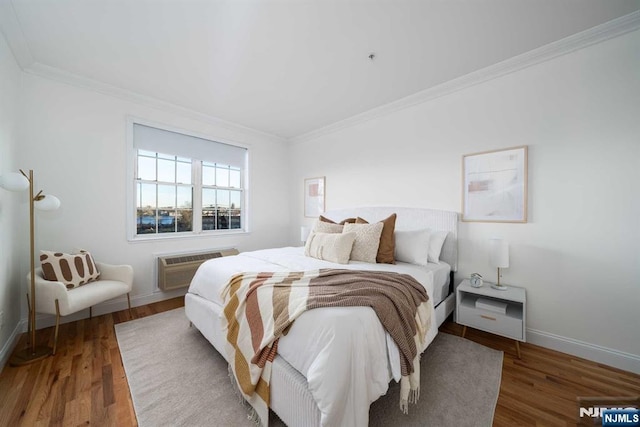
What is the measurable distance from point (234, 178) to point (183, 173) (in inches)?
32.7

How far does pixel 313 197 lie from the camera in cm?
443

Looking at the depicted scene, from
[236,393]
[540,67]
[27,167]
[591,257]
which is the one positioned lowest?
[236,393]

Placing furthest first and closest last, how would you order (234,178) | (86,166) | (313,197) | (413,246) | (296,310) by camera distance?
(313,197) → (234,178) → (86,166) → (413,246) → (296,310)

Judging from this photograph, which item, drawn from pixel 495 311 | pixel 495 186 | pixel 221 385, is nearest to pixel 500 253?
pixel 495 311

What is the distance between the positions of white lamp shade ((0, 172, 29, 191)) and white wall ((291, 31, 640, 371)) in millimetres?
3873

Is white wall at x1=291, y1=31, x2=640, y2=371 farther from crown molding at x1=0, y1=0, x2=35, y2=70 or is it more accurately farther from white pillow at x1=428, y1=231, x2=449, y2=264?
crown molding at x1=0, y1=0, x2=35, y2=70

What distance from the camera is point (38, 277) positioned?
223 cm

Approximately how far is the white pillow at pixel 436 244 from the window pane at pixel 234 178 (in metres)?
3.30

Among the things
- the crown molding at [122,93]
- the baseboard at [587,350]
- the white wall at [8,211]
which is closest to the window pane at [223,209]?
the crown molding at [122,93]

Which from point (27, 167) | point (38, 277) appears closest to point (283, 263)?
point (38, 277)

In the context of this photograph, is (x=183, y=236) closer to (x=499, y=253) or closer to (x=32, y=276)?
(x=32, y=276)

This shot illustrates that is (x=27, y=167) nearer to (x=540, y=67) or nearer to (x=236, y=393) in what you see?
(x=236, y=393)

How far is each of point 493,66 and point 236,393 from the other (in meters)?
3.63

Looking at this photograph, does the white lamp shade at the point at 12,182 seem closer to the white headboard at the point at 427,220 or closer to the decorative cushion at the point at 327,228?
the decorative cushion at the point at 327,228
